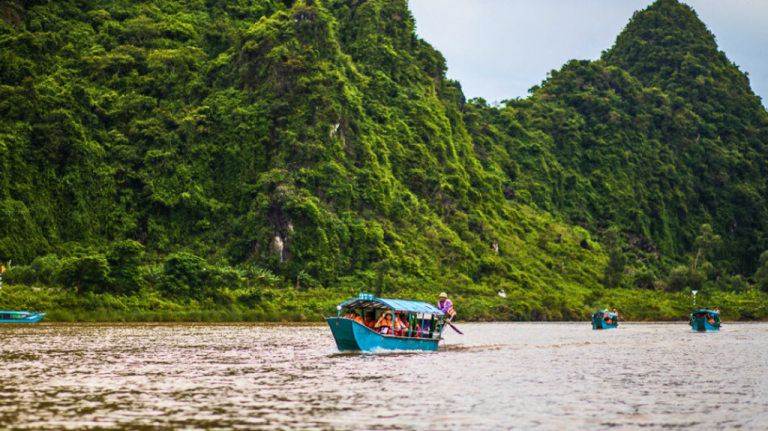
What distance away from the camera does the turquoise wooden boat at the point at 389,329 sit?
2784 centimetres

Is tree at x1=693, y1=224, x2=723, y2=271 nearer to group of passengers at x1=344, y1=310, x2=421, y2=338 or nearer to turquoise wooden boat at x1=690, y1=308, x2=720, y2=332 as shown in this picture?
turquoise wooden boat at x1=690, y1=308, x2=720, y2=332

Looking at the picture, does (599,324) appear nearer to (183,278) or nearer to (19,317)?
(183,278)

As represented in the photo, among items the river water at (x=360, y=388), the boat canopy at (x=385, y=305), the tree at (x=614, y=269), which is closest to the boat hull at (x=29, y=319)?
the river water at (x=360, y=388)

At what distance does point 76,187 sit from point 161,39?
29633 millimetres

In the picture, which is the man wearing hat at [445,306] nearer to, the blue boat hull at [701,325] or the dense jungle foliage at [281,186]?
the dense jungle foliage at [281,186]

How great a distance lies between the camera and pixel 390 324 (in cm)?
2964

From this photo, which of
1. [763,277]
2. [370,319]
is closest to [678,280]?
[763,277]

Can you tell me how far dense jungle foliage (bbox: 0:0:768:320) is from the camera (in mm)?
69125

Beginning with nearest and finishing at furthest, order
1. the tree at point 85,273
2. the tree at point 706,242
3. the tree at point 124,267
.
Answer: the tree at point 85,273 < the tree at point 124,267 < the tree at point 706,242

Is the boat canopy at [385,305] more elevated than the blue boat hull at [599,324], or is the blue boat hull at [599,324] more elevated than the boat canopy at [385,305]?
the boat canopy at [385,305]

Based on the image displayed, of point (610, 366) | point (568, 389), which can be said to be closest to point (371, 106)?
point (610, 366)

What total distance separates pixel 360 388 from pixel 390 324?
11.0 metres

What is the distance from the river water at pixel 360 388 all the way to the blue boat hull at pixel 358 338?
0.42 m

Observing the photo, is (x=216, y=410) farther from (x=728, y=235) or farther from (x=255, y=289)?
(x=728, y=235)
